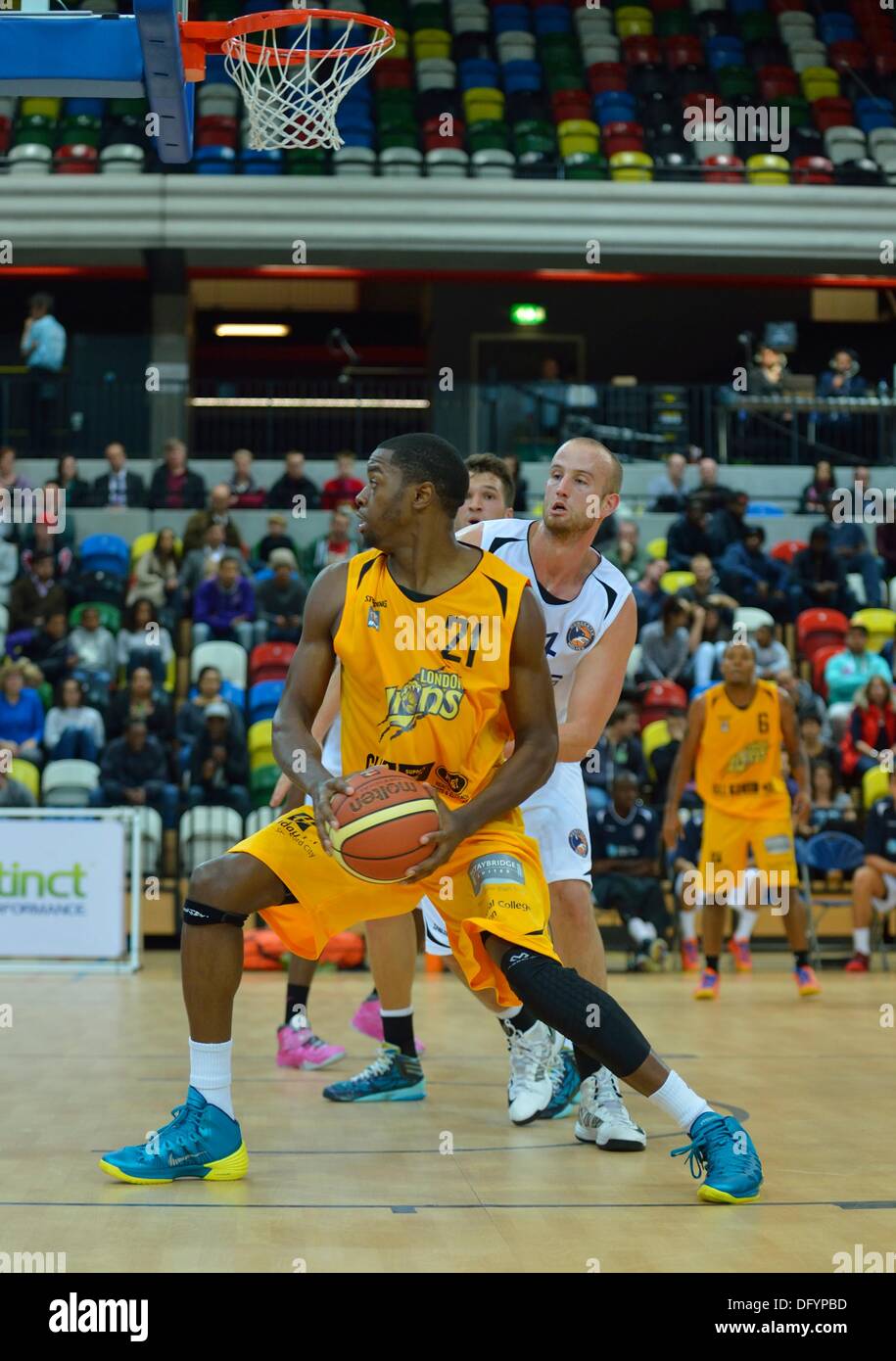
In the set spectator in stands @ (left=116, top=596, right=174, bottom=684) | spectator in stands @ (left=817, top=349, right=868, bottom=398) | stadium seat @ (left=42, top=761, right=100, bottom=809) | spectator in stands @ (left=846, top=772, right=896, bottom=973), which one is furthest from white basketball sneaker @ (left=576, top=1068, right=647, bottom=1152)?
spectator in stands @ (left=817, top=349, right=868, bottom=398)

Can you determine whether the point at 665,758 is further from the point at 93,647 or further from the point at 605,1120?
the point at 605,1120

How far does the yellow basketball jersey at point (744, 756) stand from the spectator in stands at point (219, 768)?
374 centimetres

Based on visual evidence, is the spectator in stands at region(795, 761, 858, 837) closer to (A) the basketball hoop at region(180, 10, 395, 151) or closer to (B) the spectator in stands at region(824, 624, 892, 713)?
(B) the spectator in stands at region(824, 624, 892, 713)

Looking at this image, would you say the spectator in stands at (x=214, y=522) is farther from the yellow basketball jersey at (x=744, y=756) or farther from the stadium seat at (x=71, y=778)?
the yellow basketball jersey at (x=744, y=756)

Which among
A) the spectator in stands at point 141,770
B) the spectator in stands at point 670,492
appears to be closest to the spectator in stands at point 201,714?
the spectator in stands at point 141,770

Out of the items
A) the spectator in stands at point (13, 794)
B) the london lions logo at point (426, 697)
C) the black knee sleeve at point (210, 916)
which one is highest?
the london lions logo at point (426, 697)

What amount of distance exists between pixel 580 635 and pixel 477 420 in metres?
13.3

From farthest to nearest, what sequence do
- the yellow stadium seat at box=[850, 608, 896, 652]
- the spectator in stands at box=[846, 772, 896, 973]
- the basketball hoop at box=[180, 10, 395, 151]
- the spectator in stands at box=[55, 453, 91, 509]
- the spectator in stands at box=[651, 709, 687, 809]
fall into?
the spectator in stands at box=[55, 453, 91, 509] → the yellow stadium seat at box=[850, 608, 896, 652] → the spectator in stands at box=[651, 709, 687, 809] → the spectator in stands at box=[846, 772, 896, 973] → the basketball hoop at box=[180, 10, 395, 151]

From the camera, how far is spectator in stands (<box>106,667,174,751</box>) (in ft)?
41.8

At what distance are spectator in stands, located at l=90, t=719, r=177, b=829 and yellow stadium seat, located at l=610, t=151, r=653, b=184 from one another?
10.1 m

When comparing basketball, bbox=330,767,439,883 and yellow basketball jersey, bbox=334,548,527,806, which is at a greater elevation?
yellow basketball jersey, bbox=334,548,527,806

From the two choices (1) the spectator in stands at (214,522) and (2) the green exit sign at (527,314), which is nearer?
(1) the spectator in stands at (214,522)

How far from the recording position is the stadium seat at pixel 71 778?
39.9 feet

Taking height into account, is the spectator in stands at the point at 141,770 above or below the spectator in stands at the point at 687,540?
below
